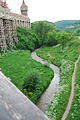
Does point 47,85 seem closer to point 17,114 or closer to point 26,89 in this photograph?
point 26,89

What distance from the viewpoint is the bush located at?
59.8ft

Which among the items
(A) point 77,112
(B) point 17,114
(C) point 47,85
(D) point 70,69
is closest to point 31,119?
(B) point 17,114

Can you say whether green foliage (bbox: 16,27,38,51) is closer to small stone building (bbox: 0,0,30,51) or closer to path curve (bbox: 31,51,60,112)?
small stone building (bbox: 0,0,30,51)

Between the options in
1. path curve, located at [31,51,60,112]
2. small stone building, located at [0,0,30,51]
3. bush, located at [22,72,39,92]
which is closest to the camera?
path curve, located at [31,51,60,112]

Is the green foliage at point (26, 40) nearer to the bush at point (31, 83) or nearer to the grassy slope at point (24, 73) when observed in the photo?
the grassy slope at point (24, 73)

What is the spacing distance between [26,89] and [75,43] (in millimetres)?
31244

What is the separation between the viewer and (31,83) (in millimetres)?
18266

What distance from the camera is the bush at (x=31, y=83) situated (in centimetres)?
1823

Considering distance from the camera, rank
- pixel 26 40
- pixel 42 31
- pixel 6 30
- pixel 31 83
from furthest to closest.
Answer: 1. pixel 42 31
2. pixel 26 40
3. pixel 6 30
4. pixel 31 83

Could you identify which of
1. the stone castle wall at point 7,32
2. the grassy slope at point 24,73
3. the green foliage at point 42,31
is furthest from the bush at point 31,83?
the green foliage at point 42,31

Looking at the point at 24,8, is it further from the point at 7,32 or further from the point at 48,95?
the point at 48,95

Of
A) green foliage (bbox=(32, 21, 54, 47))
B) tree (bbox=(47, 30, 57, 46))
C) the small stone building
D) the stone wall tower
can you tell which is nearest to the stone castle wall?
the small stone building

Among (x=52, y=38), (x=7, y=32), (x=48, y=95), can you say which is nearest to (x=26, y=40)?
(x=7, y=32)

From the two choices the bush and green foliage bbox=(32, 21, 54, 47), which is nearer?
the bush
